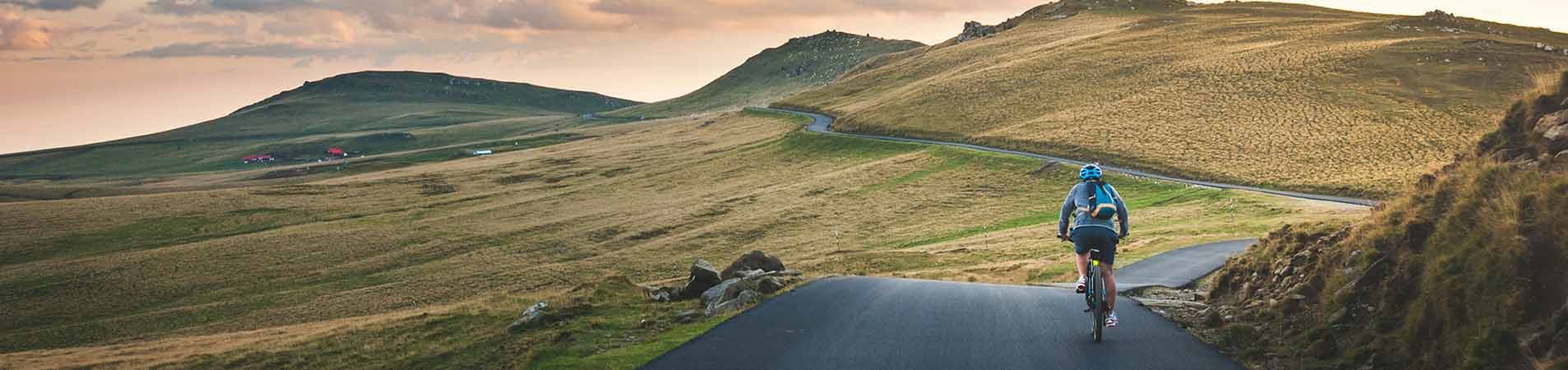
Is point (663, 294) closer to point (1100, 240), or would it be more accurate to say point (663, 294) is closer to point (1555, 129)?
point (1100, 240)

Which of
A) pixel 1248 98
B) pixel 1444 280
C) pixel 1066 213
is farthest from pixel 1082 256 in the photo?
pixel 1248 98

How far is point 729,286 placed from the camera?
21.5 m

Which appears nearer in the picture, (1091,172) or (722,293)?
(1091,172)

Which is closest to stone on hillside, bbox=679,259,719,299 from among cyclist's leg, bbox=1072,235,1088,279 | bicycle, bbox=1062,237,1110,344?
cyclist's leg, bbox=1072,235,1088,279

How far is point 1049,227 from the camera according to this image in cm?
5088

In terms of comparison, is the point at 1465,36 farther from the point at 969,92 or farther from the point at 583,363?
the point at 583,363

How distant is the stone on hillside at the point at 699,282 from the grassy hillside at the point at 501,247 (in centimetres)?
115

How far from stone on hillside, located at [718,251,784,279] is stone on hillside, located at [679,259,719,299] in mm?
1920

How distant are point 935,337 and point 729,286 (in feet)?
26.0

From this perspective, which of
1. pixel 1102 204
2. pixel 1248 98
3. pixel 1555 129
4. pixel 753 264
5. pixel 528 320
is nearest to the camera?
pixel 1555 129

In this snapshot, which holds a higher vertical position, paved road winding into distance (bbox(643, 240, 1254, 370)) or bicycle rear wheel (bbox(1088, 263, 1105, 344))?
bicycle rear wheel (bbox(1088, 263, 1105, 344))

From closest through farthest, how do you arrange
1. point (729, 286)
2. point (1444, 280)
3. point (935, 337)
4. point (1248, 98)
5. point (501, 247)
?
point (1444, 280)
point (935, 337)
point (729, 286)
point (501, 247)
point (1248, 98)

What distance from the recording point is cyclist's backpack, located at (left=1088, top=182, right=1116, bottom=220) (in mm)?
13758

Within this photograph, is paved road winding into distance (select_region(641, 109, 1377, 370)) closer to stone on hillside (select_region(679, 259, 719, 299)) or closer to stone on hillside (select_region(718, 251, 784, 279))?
stone on hillside (select_region(679, 259, 719, 299))
